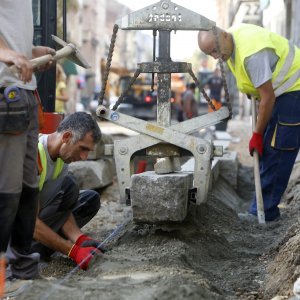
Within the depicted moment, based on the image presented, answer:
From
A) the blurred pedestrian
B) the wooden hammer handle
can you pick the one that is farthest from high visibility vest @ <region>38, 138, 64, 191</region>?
the blurred pedestrian

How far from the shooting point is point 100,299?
3045 mm

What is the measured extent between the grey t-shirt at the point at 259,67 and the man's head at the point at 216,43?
230mm

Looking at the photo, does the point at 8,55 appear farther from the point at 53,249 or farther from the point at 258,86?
the point at 258,86

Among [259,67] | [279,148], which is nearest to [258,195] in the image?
[279,148]

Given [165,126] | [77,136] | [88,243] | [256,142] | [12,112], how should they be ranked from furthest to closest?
[256,142] → [165,126] → [88,243] → [77,136] → [12,112]

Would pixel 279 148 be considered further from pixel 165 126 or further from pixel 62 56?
pixel 62 56

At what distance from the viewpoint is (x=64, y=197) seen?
4.87m

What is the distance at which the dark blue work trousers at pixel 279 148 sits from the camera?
5992 millimetres

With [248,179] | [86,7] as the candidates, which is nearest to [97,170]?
[248,179]

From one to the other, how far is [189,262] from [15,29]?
1780 millimetres

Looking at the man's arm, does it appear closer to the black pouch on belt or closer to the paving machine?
the paving machine

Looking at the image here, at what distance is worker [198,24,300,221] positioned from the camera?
5.71m

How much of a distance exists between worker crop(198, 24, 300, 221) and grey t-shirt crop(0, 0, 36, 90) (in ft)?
7.27

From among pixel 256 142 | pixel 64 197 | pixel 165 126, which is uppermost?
pixel 165 126
